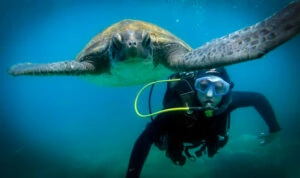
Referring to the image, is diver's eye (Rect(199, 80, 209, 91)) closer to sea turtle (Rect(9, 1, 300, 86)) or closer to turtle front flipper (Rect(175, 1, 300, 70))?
sea turtle (Rect(9, 1, 300, 86))

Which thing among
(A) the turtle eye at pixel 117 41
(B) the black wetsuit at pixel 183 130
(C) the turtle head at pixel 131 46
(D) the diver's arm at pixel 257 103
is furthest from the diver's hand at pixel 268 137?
(A) the turtle eye at pixel 117 41

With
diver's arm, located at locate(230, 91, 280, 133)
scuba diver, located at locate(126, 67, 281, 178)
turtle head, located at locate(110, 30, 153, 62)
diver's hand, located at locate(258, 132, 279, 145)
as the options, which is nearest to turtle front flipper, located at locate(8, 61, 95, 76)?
turtle head, located at locate(110, 30, 153, 62)

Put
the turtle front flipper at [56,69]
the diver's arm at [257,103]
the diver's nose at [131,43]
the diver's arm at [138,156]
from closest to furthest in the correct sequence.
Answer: the diver's arm at [138,156] → the diver's nose at [131,43] → the turtle front flipper at [56,69] → the diver's arm at [257,103]

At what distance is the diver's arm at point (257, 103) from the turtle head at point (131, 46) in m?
1.85

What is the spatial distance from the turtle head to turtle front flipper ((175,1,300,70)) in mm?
834

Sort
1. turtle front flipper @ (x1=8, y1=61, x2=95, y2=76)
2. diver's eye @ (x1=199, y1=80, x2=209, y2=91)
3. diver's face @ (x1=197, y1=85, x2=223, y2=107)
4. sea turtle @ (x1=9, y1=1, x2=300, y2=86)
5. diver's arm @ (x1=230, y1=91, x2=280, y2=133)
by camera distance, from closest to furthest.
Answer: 1. sea turtle @ (x1=9, y1=1, x2=300, y2=86)
2. diver's face @ (x1=197, y1=85, x2=223, y2=107)
3. diver's eye @ (x1=199, y1=80, x2=209, y2=91)
4. turtle front flipper @ (x1=8, y1=61, x2=95, y2=76)
5. diver's arm @ (x1=230, y1=91, x2=280, y2=133)

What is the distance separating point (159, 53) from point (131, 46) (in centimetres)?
126

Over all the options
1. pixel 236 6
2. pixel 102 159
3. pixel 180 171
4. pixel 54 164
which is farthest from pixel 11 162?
pixel 236 6

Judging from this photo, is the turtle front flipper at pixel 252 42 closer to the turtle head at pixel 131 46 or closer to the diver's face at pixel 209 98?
the diver's face at pixel 209 98

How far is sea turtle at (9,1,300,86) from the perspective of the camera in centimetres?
294

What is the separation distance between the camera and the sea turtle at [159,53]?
2.94 m

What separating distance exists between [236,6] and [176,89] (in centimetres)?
2231

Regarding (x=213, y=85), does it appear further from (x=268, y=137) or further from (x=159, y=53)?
(x=268, y=137)

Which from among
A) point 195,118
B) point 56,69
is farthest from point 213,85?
point 56,69
